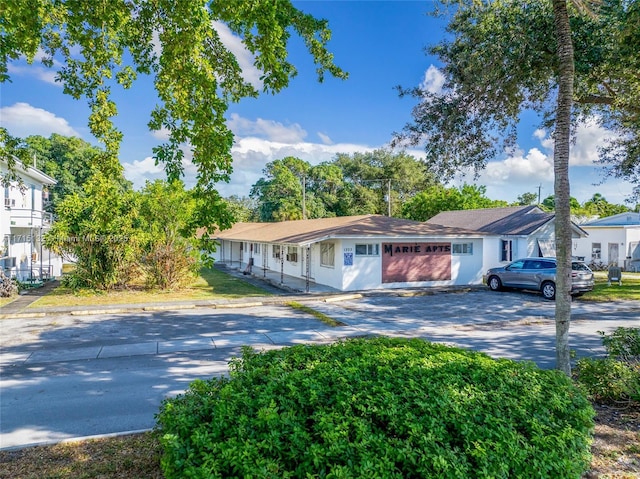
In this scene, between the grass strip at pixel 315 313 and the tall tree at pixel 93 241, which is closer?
the grass strip at pixel 315 313

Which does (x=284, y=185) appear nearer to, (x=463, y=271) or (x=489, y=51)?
(x=463, y=271)

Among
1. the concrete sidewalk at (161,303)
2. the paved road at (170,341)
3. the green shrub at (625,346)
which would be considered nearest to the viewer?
the paved road at (170,341)

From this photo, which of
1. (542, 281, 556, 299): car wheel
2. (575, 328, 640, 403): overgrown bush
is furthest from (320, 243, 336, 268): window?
(575, 328, 640, 403): overgrown bush

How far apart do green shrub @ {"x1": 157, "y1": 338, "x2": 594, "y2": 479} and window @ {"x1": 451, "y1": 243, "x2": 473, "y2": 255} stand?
19874 millimetres

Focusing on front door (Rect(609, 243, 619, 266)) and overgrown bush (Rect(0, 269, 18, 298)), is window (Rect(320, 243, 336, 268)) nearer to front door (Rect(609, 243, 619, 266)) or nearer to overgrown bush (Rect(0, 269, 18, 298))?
overgrown bush (Rect(0, 269, 18, 298))

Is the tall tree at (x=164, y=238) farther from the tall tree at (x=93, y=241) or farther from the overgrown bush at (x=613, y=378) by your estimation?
the overgrown bush at (x=613, y=378)

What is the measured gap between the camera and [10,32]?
5.71 meters

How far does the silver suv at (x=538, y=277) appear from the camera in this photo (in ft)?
61.2

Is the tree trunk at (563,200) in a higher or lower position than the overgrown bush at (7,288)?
higher

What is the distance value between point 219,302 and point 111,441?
12368 mm

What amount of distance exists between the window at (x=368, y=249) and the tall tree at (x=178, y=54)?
15.1 m

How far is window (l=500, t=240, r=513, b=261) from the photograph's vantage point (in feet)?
93.8

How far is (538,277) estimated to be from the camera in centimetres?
1952

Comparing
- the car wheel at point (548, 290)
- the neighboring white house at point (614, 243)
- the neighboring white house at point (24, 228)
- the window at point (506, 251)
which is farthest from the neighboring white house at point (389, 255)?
the neighboring white house at point (614, 243)
